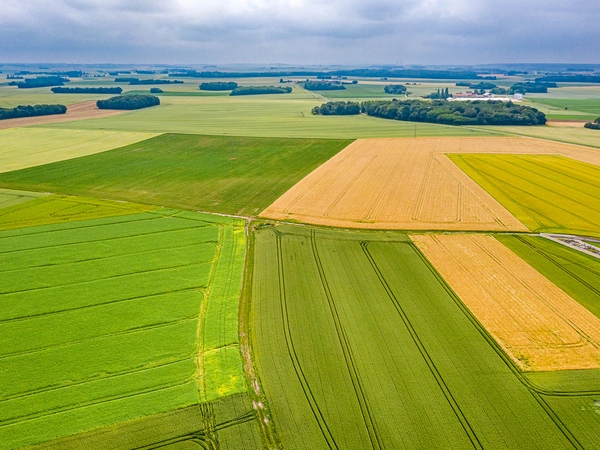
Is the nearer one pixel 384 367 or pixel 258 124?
pixel 384 367

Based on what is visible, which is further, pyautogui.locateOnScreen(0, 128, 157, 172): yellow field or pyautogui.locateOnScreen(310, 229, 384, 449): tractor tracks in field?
pyautogui.locateOnScreen(0, 128, 157, 172): yellow field

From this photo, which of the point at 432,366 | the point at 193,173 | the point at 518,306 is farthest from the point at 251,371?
the point at 193,173

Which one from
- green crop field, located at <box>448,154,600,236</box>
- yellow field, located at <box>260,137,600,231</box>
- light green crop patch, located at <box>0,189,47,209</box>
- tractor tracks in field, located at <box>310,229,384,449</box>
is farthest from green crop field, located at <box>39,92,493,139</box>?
tractor tracks in field, located at <box>310,229,384,449</box>

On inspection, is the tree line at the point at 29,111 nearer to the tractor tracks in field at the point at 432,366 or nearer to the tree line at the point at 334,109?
the tree line at the point at 334,109

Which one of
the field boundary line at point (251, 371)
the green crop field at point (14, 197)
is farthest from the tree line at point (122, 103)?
the field boundary line at point (251, 371)

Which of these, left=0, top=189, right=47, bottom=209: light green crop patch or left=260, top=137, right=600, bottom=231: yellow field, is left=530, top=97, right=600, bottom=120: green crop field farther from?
left=0, top=189, right=47, bottom=209: light green crop patch

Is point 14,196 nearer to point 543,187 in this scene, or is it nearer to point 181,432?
point 181,432

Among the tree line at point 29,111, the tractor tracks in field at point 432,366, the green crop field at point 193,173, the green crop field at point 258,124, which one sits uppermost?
the tree line at point 29,111
